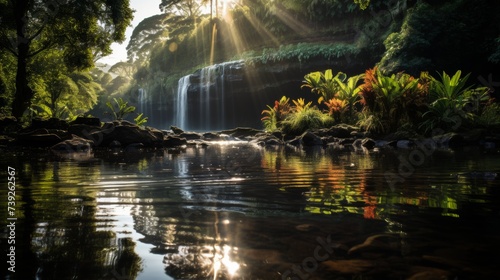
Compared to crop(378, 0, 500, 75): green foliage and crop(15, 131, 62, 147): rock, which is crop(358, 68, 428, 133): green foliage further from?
crop(15, 131, 62, 147): rock

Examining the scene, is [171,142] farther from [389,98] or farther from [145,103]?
[145,103]

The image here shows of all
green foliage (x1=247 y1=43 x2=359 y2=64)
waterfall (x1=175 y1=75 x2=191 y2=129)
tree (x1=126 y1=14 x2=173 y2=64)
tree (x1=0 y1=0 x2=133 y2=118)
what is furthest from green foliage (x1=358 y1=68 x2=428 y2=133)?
tree (x1=126 y1=14 x2=173 y2=64)

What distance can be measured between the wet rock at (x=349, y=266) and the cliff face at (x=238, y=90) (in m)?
27.2

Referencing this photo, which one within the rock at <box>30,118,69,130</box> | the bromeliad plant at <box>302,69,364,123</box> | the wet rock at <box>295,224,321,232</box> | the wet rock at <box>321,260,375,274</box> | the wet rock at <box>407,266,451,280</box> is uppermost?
the bromeliad plant at <box>302,69,364,123</box>

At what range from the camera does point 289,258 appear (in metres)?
1.83

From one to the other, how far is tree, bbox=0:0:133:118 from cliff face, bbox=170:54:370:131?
15.6 m

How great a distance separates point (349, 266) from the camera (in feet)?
5.65

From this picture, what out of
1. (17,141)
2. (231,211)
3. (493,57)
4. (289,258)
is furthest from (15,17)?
(493,57)

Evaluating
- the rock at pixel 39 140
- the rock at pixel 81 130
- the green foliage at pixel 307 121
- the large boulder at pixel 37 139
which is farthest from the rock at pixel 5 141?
the green foliage at pixel 307 121

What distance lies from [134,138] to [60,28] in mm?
8229

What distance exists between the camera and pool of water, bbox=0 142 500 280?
169 centimetres

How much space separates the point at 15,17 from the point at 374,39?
22101 mm

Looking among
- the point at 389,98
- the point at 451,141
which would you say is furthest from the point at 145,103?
the point at 451,141

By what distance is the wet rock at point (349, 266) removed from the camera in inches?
66.1
